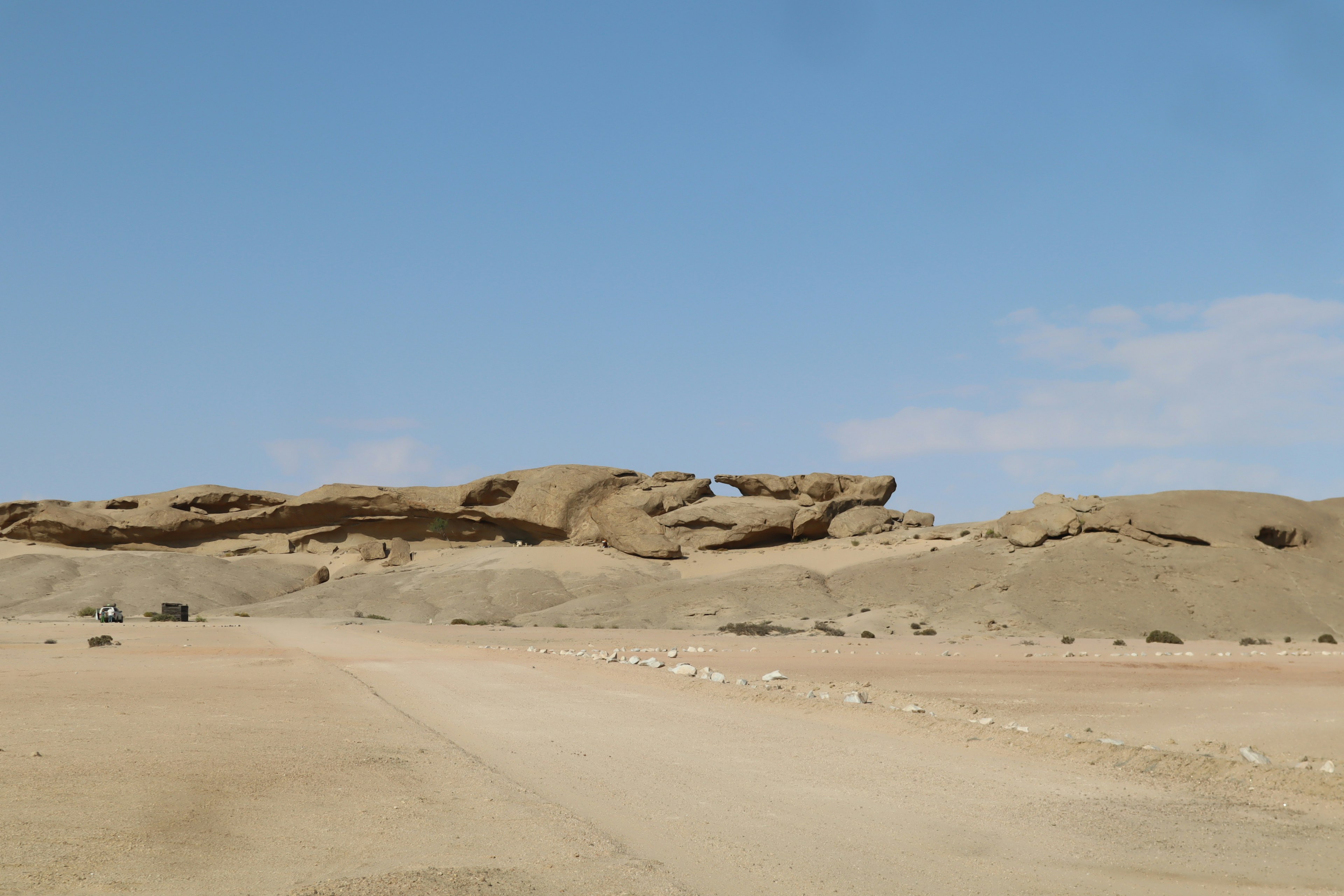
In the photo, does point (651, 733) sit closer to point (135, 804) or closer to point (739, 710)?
point (739, 710)

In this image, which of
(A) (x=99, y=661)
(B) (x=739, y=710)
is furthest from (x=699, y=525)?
(B) (x=739, y=710)

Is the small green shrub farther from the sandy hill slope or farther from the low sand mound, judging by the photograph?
the low sand mound

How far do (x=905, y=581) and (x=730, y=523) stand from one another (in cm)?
1612

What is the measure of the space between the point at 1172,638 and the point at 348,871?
35.1 meters

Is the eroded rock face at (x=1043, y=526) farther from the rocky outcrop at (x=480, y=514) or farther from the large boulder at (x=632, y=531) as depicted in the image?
the large boulder at (x=632, y=531)

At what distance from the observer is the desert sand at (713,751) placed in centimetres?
627

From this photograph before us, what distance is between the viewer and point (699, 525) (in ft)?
206

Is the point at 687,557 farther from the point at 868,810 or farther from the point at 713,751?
the point at 868,810

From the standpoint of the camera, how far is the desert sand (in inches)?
247

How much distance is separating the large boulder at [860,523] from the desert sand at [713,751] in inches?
608

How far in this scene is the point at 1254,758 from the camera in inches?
391

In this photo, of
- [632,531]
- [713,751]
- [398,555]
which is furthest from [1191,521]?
[398,555]

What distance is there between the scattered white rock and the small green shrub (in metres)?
27.9

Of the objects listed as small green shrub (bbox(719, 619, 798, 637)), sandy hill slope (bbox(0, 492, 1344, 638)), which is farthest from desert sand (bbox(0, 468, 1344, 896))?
small green shrub (bbox(719, 619, 798, 637))
